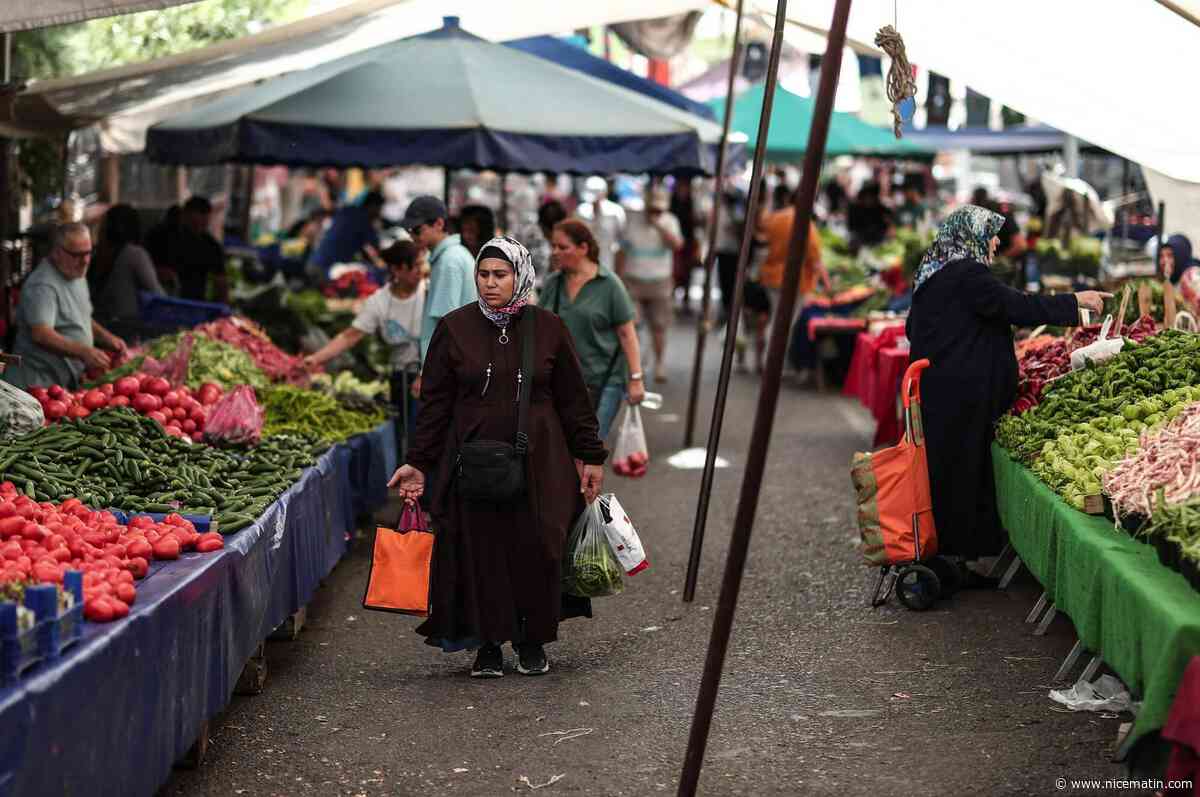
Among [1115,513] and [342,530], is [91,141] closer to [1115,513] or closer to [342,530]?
Result: [342,530]

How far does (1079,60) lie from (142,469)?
226 inches

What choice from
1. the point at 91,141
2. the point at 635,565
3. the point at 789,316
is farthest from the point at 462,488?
the point at 91,141

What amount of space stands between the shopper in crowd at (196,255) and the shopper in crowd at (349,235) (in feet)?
13.2

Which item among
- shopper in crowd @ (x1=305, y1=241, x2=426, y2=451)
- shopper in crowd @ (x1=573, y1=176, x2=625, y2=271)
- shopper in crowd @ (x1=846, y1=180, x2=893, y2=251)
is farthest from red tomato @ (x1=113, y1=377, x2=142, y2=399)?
shopper in crowd @ (x1=846, y1=180, x2=893, y2=251)

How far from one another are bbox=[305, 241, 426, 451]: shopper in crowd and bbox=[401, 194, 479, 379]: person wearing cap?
0.94 meters

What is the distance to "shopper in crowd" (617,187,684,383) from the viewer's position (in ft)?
56.4

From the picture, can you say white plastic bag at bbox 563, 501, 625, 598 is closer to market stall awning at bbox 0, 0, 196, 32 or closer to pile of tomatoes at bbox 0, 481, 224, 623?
pile of tomatoes at bbox 0, 481, 224, 623

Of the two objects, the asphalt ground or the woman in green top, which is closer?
the asphalt ground

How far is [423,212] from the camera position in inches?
348

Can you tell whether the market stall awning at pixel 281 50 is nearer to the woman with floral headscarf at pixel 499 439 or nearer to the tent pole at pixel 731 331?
the tent pole at pixel 731 331

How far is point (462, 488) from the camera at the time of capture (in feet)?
21.3

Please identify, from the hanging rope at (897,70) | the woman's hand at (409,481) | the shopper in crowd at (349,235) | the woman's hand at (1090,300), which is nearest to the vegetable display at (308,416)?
the woman's hand at (409,481)

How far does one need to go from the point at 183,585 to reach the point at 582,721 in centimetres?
172

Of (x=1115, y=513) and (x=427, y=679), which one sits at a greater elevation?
(x=1115, y=513)
